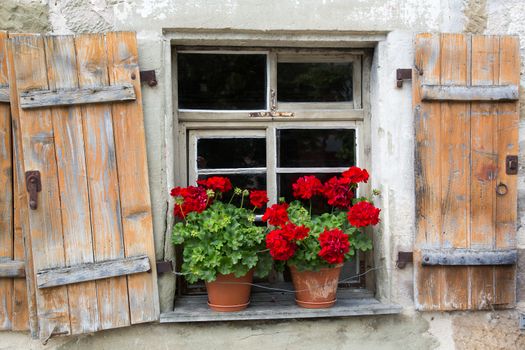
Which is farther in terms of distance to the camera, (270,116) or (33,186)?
(270,116)

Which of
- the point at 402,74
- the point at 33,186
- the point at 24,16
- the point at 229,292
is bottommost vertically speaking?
the point at 229,292

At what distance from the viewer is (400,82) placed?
9.52 ft

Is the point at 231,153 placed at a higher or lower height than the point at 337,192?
higher

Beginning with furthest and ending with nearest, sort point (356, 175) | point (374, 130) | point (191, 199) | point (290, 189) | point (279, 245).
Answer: point (290, 189) < point (374, 130) < point (356, 175) < point (191, 199) < point (279, 245)

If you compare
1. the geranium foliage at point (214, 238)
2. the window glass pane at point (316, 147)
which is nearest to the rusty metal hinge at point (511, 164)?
the window glass pane at point (316, 147)

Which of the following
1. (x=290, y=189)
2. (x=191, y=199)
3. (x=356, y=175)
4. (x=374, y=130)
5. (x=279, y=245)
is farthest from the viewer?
(x=290, y=189)

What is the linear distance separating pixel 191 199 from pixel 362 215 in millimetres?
828

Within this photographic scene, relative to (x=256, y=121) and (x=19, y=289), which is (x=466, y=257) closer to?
(x=256, y=121)

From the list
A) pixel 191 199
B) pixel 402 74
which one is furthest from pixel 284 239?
pixel 402 74

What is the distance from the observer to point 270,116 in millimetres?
3113

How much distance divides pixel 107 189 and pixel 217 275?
2.21 feet

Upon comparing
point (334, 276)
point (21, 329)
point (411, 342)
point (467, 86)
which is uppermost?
point (467, 86)

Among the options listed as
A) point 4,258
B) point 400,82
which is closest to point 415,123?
point 400,82

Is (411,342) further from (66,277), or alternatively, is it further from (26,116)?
(26,116)
